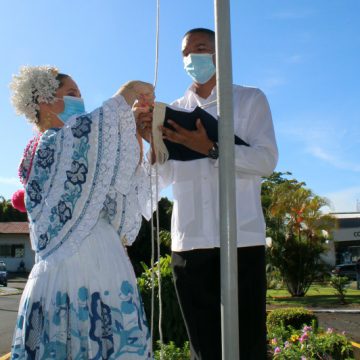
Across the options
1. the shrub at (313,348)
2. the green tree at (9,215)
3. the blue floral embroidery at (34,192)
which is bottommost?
the shrub at (313,348)

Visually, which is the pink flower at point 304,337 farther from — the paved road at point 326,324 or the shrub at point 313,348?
the paved road at point 326,324

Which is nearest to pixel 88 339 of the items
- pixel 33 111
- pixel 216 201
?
pixel 216 201

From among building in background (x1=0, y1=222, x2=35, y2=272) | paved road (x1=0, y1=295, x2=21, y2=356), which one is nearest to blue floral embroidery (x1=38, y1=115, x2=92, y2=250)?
paved road (x1=0, y1=295, x2=21, y2=356)

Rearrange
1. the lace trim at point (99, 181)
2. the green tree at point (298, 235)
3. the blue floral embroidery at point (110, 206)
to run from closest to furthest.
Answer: the lace trim at point (99, 181), the blue floral embroidery at point (110, 206), the green tree at point (298, 235)

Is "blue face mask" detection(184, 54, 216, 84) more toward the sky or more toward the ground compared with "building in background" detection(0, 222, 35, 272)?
more toward the ground

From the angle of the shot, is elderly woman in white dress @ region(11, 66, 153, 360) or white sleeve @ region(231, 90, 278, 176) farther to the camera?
white sleeve @ region(231, 90, 278, 176)

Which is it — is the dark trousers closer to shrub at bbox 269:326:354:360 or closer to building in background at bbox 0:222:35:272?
shrub at bbox 269:326:354:360

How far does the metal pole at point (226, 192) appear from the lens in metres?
1.50

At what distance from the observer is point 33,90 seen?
2.25 meters

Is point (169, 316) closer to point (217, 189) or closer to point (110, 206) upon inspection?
point (217, 189)

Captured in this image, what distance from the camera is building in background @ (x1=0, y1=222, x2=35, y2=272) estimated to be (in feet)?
135

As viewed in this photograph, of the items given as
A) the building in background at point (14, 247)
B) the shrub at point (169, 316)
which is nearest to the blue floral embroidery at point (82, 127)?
the shrub at point (169, 316)

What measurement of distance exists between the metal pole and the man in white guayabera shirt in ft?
1.47

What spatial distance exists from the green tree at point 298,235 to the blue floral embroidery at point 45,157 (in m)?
17.5
